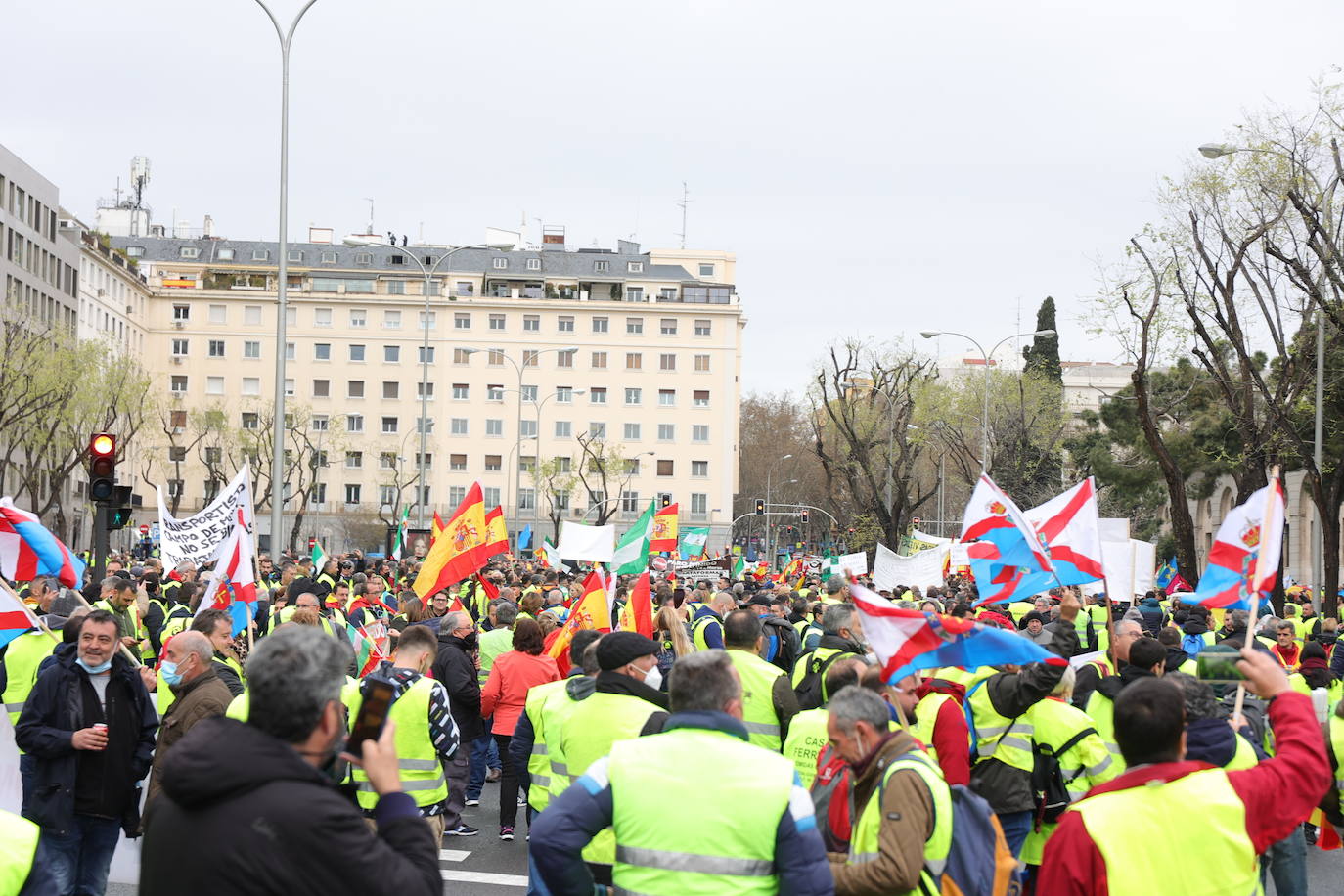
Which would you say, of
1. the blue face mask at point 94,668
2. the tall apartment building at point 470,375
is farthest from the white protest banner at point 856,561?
the tall apartment building at point 470,375

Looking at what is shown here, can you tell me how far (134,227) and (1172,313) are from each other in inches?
3507

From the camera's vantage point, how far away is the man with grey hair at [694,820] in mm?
4336

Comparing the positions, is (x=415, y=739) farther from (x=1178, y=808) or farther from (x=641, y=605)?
(x=1178, y=808)

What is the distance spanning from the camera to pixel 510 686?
11688 millimetres

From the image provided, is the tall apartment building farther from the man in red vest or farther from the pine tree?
the man in red vest

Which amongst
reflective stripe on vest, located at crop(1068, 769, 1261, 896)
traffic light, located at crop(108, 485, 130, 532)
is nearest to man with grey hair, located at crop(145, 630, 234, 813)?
reflective stripe on vest, located at crop(1068, 769, 1261, 896)

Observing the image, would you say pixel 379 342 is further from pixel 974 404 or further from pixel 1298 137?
pixel 1298 137

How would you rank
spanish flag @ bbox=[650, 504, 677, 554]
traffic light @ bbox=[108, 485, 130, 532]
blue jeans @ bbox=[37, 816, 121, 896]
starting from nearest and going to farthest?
blue jeans @ bbox=[37, 816, 121, 896] < traffic light @ bbox=[108, 485, 130, 532] < spanish flag @ bbox=[650, 504, 677, 554]

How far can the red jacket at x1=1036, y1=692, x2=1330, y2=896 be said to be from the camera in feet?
14.0

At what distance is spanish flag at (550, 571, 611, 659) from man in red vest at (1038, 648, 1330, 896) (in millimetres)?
7297

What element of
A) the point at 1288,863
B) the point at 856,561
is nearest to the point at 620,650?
the point at 1288,863

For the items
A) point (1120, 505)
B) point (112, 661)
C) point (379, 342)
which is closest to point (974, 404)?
point (1120, 505)

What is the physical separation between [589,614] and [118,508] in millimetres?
5768

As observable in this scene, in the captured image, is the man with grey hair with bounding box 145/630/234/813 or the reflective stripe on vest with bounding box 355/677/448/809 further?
the reflective stripe on vest with bounding box 355/677/448/809
